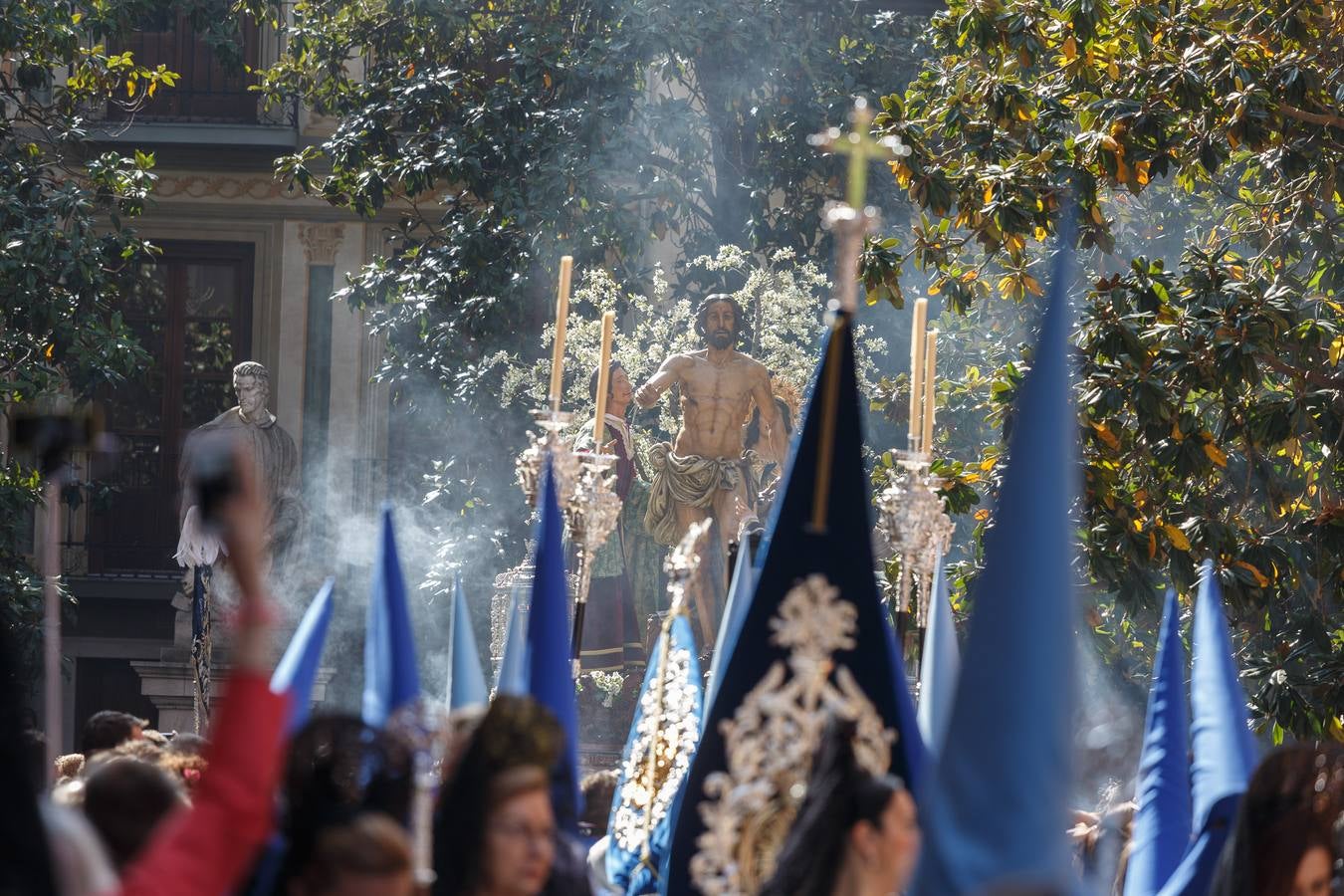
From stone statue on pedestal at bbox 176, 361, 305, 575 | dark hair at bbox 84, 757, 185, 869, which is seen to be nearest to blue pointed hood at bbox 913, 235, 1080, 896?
dark hair at bbox 84, 757, 185, 869

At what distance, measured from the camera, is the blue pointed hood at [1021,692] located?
306cm

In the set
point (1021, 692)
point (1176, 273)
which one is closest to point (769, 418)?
point (1176, 273)

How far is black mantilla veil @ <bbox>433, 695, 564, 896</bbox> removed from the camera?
3438 mm

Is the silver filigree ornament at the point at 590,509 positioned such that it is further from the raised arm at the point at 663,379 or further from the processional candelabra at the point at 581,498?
the raised arm at the point at 663,379

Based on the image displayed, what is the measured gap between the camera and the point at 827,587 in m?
3.77

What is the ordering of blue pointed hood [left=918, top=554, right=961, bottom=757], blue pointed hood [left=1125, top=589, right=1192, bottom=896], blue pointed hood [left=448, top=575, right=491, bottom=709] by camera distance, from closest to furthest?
blue pointed hood [left=448, top=575, right=491, bottom=709] < blue pointed hood [left=1125, top=589, right=1192, bottom=896] < blue pointed hood [left=918, top=554, right=961, bottom=757]

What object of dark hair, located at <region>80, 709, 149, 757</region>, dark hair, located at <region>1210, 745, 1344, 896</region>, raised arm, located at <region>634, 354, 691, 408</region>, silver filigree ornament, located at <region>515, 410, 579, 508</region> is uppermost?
raised arm, located at <region>634, 354, 691, 408</region>

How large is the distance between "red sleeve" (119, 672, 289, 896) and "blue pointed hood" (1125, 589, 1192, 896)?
267cm

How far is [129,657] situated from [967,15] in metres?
11.1

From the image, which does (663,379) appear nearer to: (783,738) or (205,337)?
(783,738)

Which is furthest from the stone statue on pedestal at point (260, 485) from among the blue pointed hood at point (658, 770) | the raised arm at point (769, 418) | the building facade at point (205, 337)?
the blue pointed hood at point (658, 770)

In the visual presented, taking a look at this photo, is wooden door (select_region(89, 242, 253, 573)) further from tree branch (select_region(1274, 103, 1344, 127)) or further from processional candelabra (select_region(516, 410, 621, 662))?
processional candelabra (select_region(516, 410, 621, 662))

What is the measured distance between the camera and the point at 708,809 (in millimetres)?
3771

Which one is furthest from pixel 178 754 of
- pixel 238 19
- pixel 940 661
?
pixel 238 19
